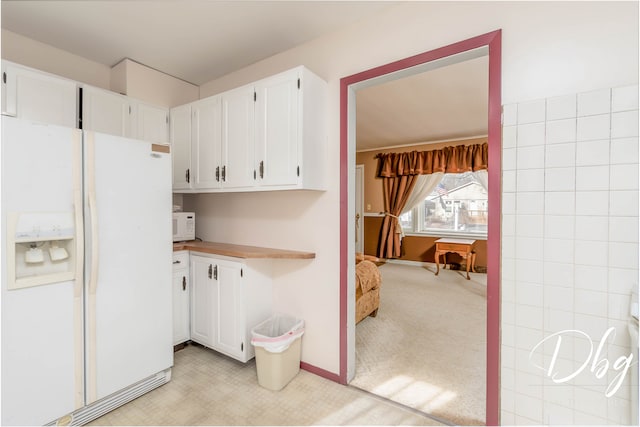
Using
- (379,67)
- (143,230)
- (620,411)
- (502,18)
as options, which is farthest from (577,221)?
(143,230)

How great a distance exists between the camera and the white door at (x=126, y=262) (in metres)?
1.72

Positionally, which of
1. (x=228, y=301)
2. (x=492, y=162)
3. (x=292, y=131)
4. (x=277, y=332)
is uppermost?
(x=292, y=131)

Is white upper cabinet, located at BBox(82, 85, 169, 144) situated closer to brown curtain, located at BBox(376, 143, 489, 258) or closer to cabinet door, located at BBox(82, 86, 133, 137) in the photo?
cabinet door, located at BBox(82, 86, 133, 137)

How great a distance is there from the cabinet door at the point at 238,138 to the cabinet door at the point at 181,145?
1.61 ft

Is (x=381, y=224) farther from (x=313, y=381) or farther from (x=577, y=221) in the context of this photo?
(x=577, y=221)

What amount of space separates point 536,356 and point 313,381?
1430 millimetres

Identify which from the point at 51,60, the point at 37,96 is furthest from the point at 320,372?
the point at 51,60

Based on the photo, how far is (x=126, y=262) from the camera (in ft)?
6.14

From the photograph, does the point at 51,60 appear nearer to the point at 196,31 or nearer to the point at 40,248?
the point at 196,31

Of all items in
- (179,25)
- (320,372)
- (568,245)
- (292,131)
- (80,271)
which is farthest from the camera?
(320,372)

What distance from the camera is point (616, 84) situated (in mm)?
1294

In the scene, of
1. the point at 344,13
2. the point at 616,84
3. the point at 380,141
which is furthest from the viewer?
the point at 380,141

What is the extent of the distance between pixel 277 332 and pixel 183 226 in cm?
132

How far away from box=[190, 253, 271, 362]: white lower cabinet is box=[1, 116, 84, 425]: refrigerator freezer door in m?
0.86
